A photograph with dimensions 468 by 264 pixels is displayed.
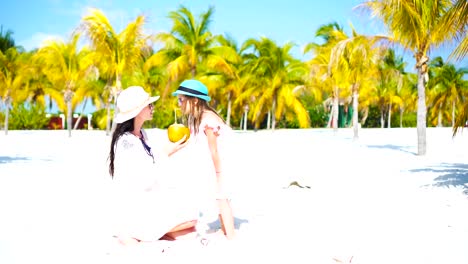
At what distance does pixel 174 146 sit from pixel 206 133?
0.97 ft

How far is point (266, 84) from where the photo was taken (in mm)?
34000

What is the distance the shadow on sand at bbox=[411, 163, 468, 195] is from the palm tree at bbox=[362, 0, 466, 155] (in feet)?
11.1

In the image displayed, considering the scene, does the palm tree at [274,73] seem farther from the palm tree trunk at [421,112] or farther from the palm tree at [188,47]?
the palm tree trunk at [421,112]

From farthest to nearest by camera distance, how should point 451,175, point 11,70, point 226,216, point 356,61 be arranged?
point 11,70, point 356,61, point 451,175, point 226,216

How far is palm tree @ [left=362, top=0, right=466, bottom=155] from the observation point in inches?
562

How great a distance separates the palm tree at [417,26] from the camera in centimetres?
1428

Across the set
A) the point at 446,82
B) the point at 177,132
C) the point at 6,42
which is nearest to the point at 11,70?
the point at 6,42

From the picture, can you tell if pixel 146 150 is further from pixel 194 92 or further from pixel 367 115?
pixel 367 115

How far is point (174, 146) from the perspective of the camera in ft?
15.1

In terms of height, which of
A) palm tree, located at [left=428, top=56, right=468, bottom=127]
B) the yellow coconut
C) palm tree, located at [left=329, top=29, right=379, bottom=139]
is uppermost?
palm tree, located at [left=428, top=56, right=468, bottom=127]

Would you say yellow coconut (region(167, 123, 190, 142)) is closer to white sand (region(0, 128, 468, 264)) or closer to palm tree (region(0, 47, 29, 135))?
white sand (region(0, 128, 468, 264))

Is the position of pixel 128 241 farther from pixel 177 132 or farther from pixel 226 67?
pixel 226 67

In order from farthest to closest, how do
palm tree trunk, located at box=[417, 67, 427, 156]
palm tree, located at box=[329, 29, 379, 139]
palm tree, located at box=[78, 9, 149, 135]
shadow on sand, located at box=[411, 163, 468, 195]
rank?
palm tree, located at box=[78, 9, 149, 135]
palm tree trunk, located at box=[417, 67, 427, 156]
palm tree, located at box=[329, 29, 379, 139]
shadow on sand, located at box=[411, 163, 468, 195]

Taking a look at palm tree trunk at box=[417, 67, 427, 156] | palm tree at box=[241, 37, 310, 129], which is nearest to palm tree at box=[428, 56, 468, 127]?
palm tree at box=[241, 37, 310, 129]
